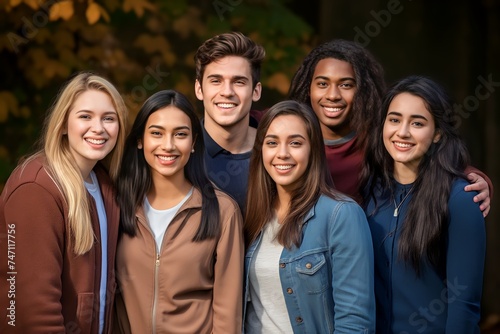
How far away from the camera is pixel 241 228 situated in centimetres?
378

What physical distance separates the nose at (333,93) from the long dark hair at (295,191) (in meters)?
0.71

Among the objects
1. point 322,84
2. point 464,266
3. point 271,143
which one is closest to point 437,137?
point 464,266

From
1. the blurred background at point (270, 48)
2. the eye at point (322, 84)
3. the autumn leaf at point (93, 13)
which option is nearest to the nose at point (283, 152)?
the eye at point (322, 84)

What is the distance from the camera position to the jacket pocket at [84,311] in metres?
3.53

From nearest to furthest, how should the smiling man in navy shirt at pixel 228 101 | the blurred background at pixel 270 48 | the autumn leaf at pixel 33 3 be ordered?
the smiling man in navy shirt at pixel 228 101 < the autumn leaf at pixel 33 3 < the blurred background at pixel 270 48

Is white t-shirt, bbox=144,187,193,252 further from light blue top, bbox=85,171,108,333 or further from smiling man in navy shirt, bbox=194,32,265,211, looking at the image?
smiling man in navy shirt, bbox=194,32,265,211

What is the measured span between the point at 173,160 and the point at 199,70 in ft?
2.77

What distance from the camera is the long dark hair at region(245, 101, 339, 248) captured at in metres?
3.65

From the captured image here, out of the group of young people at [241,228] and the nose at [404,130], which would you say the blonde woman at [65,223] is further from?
the nose at [404,130]

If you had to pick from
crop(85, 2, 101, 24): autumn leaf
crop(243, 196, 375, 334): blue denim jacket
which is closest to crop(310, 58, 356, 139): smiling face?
crop(243, 196, 375, 334): blue denim jacket

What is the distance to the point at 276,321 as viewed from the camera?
11.8 ft

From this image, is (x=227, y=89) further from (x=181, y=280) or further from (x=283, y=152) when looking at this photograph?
(x=181, y=280)

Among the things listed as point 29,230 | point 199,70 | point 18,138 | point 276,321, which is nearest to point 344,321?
point 276,321

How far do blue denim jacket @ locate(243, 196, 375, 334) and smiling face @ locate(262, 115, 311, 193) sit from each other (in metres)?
0.18
